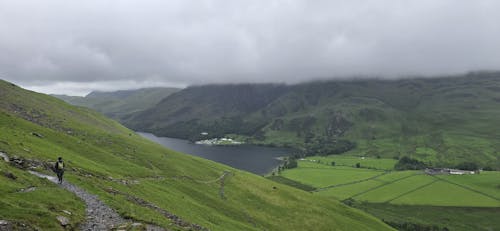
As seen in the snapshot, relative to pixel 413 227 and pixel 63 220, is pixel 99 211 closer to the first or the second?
pixel 63 220

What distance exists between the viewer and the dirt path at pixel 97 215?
32875mm

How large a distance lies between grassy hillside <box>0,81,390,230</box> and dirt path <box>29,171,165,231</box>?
1162 millimetres

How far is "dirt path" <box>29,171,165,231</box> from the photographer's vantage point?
108 ft

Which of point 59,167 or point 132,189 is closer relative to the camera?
point 59,167

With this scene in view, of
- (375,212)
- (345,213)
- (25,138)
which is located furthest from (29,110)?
(375,212)

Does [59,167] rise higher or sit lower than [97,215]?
higher

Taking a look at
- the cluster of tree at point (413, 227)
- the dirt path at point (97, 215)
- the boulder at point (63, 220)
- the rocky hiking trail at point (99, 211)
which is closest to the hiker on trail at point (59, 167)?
the rocky hiking trail at point (99, 211)

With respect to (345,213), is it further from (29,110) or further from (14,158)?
(29,110)

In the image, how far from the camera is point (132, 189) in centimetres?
5575

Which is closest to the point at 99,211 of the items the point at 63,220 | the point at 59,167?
the point at 63,220

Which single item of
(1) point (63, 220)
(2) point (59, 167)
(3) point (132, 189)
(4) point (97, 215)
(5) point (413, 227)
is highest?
(2) point (59, 167)

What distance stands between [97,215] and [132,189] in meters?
20.1

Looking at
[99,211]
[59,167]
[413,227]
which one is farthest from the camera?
[413,227]

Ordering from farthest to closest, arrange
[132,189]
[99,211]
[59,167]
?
[132,189], [59,167], [99,211]
